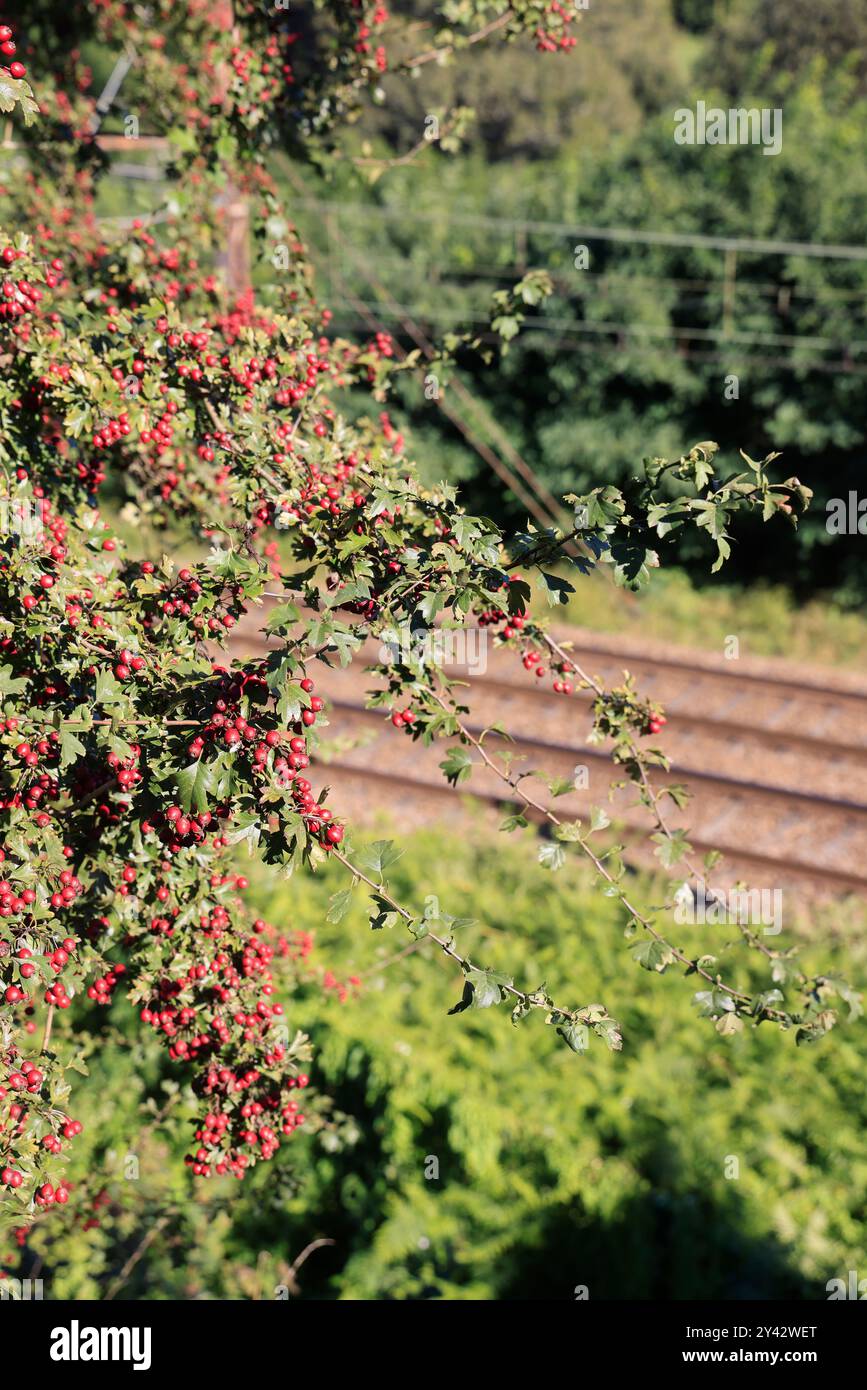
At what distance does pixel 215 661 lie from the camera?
3244 millimetres

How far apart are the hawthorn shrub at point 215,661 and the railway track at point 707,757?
4923mm

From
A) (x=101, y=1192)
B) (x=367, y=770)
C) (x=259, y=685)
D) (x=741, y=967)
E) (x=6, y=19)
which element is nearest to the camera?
(x=259, y=685)

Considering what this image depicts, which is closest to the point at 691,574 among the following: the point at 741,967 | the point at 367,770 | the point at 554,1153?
the point at 367,770

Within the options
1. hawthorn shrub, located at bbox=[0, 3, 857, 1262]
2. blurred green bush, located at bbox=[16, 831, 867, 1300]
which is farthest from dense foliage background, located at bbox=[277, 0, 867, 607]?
hawthorn shrub, located at bbox=[0, 3, 857, 1262]

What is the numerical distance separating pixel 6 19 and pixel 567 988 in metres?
6.56

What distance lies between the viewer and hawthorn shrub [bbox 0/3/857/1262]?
2.57m

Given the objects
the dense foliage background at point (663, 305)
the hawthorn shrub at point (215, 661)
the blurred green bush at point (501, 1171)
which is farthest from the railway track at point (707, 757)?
the hawthorn shrub at point (215, 661)

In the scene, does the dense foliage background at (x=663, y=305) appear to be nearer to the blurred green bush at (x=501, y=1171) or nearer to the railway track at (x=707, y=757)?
the railway track at (x=707, y=757)

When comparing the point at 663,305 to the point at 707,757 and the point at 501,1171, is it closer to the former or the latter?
the point at 707,757

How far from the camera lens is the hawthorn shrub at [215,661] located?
257 centimetres
